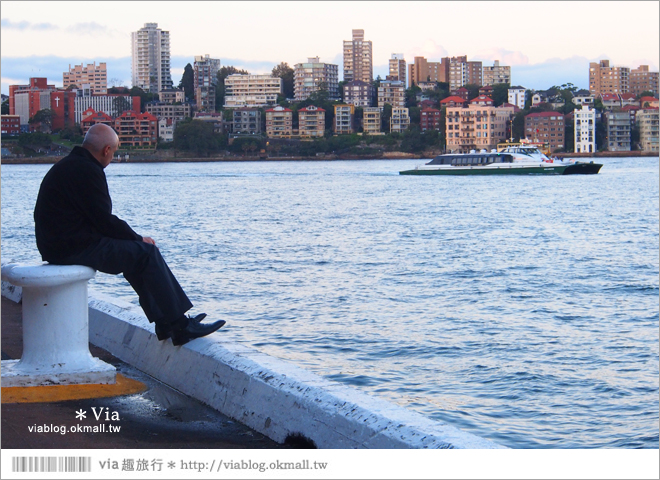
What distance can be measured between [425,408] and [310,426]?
3.33m

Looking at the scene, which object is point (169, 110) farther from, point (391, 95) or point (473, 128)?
point (473, 128)

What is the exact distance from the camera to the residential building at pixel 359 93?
154938 mm

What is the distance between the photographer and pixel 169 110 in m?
143

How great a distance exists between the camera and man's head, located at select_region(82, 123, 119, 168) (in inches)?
149

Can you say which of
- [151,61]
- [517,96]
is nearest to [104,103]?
[151,61]

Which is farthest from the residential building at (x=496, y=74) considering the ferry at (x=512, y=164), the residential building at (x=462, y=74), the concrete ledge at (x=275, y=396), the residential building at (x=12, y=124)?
the concrete ledge at (x=275, y=396)

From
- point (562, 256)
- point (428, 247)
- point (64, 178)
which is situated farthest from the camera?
point (428, 247)

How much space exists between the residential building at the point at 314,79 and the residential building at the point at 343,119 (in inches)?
493

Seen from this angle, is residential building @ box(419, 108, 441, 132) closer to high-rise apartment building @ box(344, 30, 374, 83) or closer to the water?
high-rise apartment building @ box(344, 30, 374, 83)

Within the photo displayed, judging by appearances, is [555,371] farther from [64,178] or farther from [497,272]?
[497,272]

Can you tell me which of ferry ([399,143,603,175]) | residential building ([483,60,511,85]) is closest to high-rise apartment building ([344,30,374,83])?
residential building ([483,60,511,85])

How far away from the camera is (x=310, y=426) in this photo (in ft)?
10.2

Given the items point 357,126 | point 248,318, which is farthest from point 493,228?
point 357,126

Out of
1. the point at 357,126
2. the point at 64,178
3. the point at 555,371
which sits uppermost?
the point at 357,126
